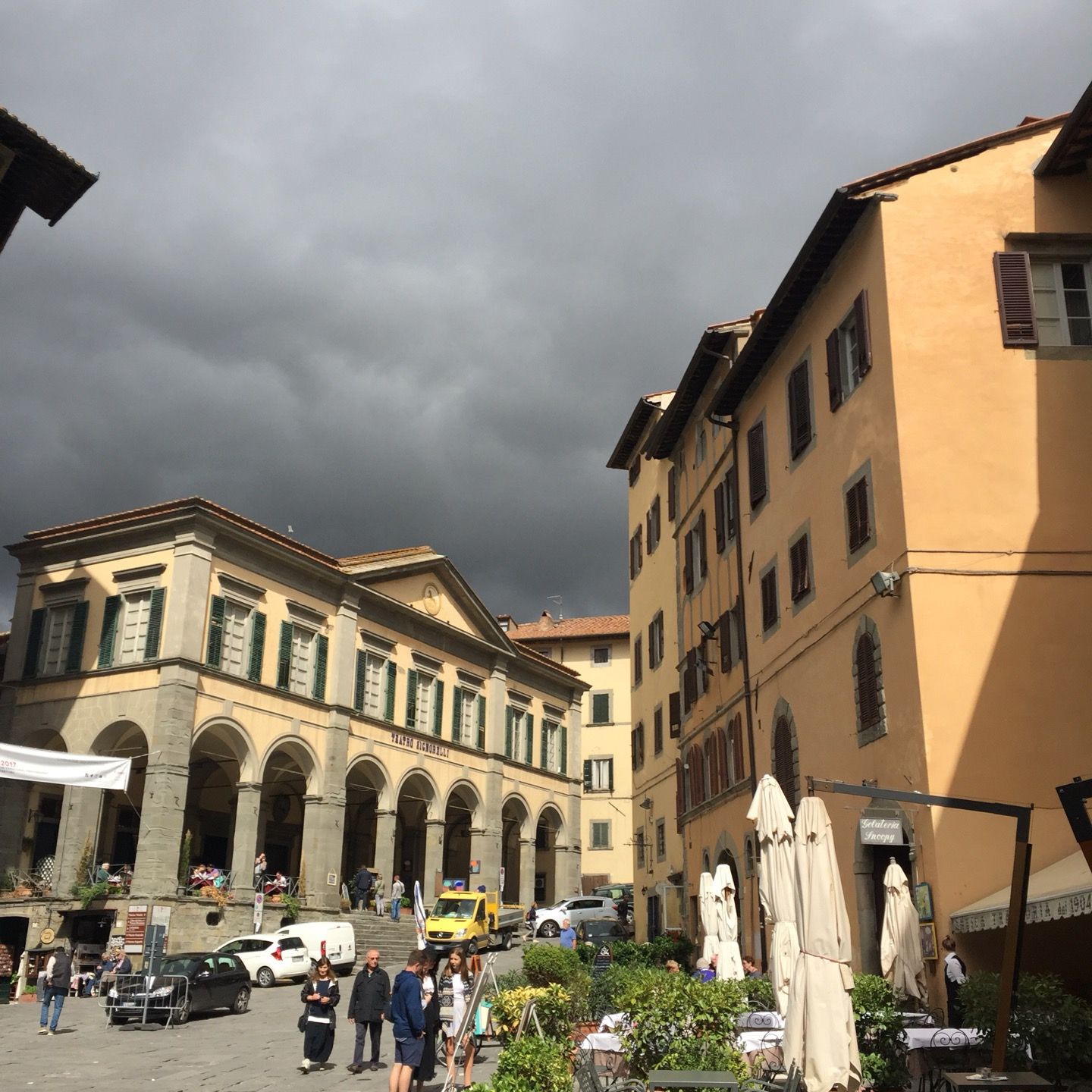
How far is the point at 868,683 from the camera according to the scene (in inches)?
706

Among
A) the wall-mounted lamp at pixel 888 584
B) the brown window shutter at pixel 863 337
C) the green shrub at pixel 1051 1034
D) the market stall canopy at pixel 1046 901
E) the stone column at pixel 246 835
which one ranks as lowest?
the green shrub at pixel 1051 1034

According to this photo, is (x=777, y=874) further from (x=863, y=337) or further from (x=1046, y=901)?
(x=863, y=337)

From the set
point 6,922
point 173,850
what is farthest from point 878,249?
point 6,922

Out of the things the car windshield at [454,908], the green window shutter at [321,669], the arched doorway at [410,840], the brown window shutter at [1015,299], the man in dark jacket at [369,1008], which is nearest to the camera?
the man in dark jacket at [369,1008]

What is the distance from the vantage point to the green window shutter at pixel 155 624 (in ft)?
108

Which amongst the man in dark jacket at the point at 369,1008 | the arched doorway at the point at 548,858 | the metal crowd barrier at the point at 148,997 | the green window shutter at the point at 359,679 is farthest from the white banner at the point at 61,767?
the arched doorway at the point at 548,858

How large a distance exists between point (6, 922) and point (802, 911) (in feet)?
90.9

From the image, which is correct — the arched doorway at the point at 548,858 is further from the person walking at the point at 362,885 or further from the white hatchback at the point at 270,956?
the white hatchback at the point at 270,956

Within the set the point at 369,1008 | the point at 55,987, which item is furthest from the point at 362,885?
the point at 369,1008

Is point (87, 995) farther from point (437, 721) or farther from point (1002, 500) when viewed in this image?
point (1002, 500)

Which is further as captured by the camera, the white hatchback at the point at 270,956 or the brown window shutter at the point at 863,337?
the white hatchback at the point at 270,956

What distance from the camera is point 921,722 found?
52.1 feet

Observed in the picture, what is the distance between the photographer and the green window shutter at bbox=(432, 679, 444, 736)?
43.7 meters

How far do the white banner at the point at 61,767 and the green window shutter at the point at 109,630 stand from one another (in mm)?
12241
